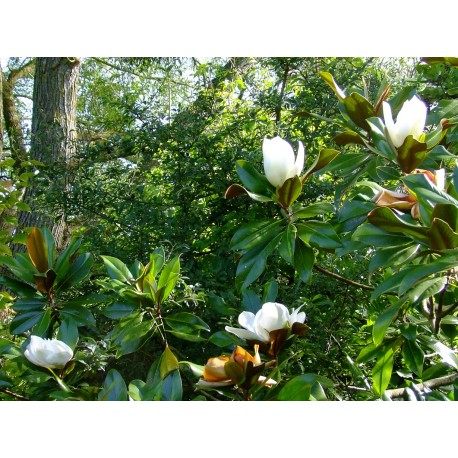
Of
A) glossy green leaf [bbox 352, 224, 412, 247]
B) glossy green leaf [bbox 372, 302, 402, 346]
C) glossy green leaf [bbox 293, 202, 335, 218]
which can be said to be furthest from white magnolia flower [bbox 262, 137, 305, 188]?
glossy green leaf [bbox 372, 302, 402, 346]

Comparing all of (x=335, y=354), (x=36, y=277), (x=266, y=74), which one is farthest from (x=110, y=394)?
(x=266, y=74)

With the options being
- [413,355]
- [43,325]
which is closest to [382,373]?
[413,355]

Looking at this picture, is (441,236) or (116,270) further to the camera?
(116,270)

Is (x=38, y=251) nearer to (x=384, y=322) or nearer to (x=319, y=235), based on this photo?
(x=319, y=235)

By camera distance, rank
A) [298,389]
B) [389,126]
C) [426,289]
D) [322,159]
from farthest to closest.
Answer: [322,159] < [389,126] < [426,289] < [298,389]

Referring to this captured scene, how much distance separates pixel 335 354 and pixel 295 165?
54.3 inches

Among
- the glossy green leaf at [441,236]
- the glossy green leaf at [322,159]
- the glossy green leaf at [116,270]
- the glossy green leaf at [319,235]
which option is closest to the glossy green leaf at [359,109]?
the glossy green leaf at [322,159]

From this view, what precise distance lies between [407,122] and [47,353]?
2.59ft

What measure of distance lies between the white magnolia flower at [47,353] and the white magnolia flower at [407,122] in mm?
732

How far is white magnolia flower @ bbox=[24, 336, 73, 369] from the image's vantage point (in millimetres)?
1108

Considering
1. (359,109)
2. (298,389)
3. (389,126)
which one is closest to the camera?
(298,389)

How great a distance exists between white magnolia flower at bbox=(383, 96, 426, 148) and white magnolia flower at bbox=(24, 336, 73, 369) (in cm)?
73

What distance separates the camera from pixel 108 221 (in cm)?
296

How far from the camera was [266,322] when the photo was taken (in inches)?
43.7
